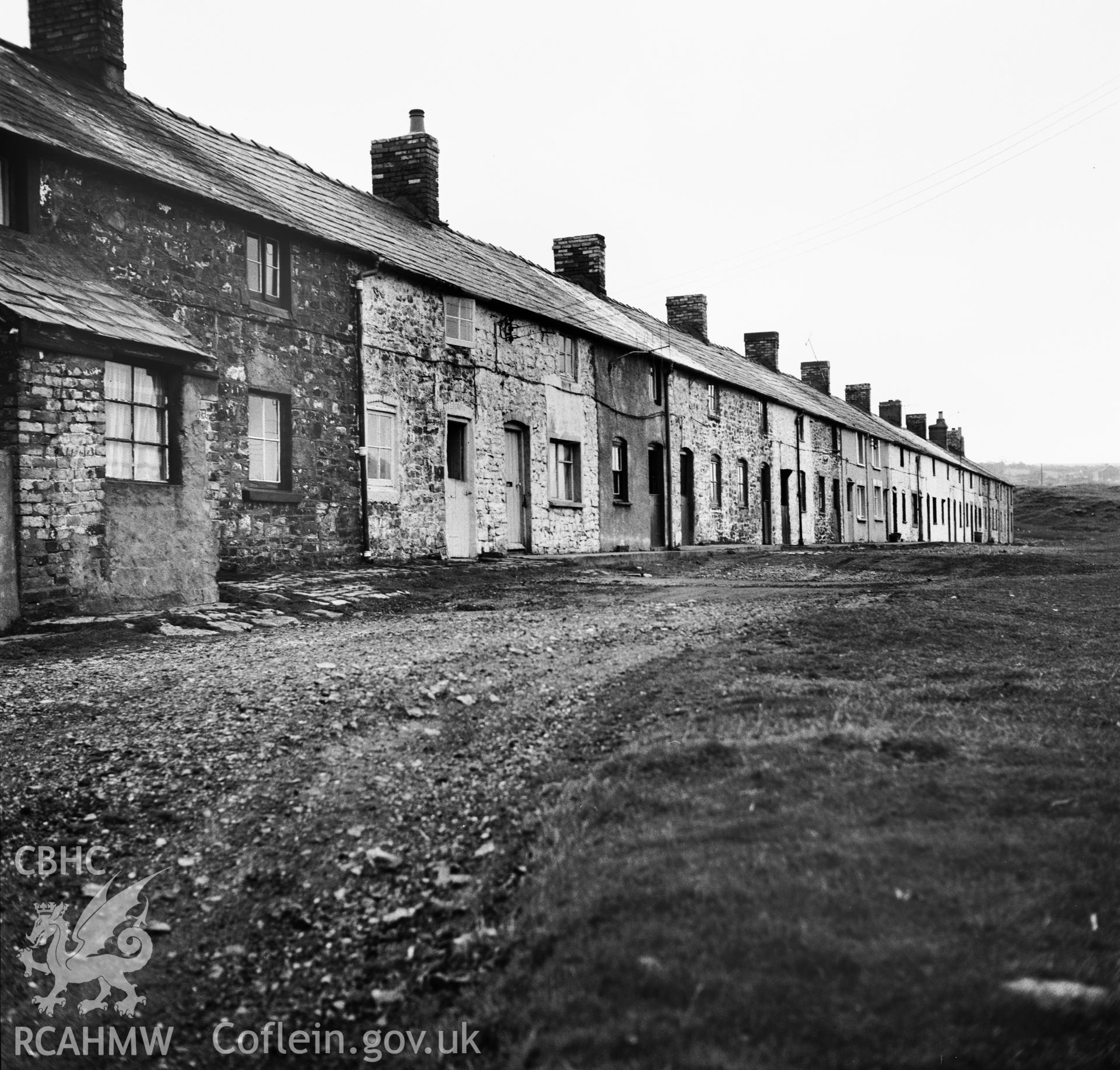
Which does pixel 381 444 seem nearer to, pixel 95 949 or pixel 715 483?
pixel 95 949

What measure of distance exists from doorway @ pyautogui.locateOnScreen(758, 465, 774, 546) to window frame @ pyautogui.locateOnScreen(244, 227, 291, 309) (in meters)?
22.8

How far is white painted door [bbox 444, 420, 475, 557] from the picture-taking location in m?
20.1

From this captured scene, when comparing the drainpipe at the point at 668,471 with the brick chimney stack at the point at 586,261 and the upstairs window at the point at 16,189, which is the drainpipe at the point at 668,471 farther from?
the upstairs window at the point at 16,189

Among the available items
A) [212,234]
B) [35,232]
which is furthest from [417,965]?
[212,234]

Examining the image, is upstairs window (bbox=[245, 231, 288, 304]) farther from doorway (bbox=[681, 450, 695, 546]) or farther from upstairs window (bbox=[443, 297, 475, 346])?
doorway (bbox=[681, 450, 695, 546])

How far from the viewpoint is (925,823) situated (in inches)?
174

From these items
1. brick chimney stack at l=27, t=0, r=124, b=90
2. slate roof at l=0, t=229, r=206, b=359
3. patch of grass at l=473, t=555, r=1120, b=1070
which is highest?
brick chimney stack at l=27, t=0, r=124, b=90

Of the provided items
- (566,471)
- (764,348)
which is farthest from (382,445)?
(764,348)

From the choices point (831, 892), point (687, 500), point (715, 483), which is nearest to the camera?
point (831, 892)

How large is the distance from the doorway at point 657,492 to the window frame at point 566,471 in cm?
435

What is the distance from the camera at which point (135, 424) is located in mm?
12422

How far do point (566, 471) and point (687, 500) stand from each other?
7330 millimetres

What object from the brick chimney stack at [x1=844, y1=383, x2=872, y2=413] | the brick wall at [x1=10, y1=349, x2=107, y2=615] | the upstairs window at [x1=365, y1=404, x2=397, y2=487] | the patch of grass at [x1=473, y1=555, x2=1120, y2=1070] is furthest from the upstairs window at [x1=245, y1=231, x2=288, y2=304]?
the brick chimney stack at [x1=844, y1=383, x2=872, y2=413]

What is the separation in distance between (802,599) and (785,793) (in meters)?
8.76
